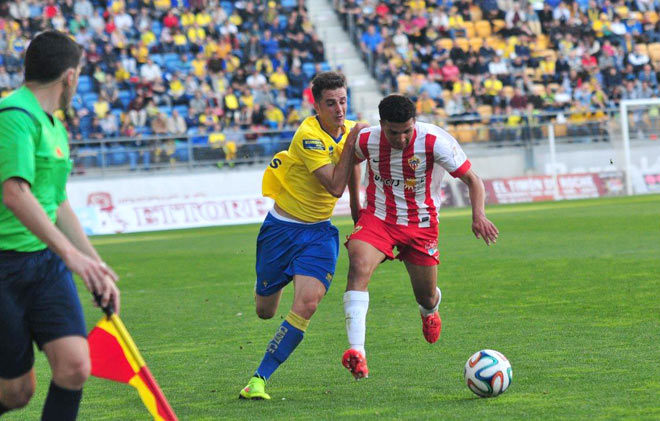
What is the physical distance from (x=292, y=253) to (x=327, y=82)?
3.80 feet

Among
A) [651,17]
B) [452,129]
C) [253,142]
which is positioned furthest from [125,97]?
[651,17]

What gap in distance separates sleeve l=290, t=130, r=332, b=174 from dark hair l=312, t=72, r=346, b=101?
265 mm

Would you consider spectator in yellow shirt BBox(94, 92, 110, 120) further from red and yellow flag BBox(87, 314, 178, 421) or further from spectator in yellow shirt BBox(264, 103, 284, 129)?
red and yellow flag BBox(87, 314, 178, 421)

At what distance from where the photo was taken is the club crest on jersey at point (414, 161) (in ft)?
23.7

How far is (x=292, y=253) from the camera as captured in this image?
7.23m

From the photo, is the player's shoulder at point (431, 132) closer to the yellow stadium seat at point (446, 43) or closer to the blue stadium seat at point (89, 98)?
the blue stadium seat at point (89, 98)

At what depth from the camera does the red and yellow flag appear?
4754 millimetres

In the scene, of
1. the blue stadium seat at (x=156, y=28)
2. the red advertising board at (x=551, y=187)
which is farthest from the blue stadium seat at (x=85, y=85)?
the red advertising board at (x=551, y=187)

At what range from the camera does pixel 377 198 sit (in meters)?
7.47

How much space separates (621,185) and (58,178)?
27000mm

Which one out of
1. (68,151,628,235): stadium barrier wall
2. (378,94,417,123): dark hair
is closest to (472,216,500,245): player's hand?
(378,94,417,123): dark hair

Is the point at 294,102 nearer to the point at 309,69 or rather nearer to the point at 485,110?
the point at 309,69

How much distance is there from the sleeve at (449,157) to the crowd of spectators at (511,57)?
72.5 feet

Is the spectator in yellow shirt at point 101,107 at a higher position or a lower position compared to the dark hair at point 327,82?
lower
